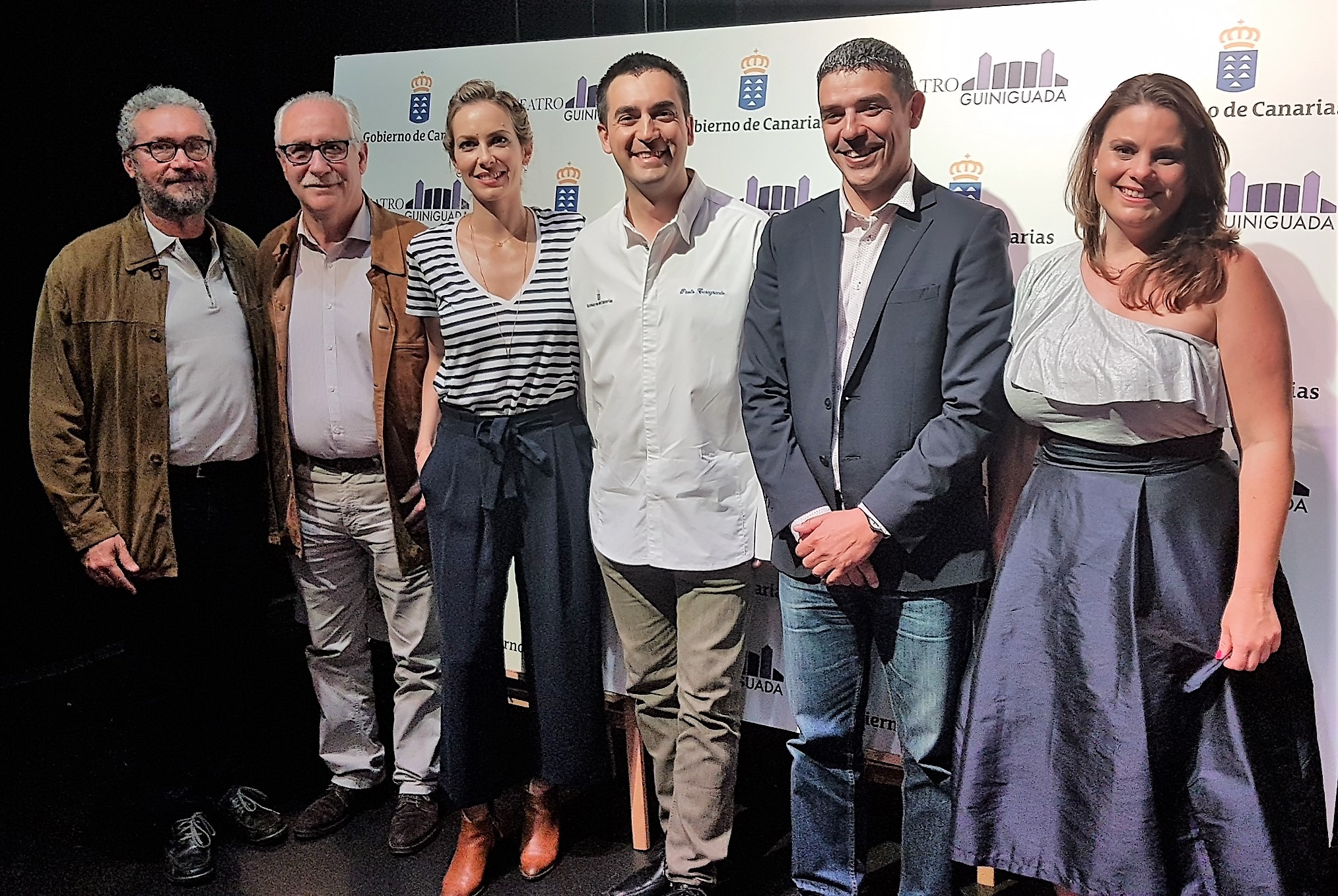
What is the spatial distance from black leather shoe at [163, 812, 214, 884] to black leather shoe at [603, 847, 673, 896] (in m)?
1.11

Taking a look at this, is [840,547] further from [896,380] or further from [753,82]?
[753,82]

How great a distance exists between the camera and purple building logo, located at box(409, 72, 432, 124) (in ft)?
11.0

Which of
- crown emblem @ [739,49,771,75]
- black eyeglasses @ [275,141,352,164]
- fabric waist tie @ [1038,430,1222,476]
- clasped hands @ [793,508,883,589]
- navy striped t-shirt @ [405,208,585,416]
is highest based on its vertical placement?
crown emblem @ [739,49,771,75]

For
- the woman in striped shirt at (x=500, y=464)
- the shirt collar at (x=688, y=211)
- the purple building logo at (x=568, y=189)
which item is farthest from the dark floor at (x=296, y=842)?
the purple building logo at (x=568, y=189)

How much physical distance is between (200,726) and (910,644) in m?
2.02

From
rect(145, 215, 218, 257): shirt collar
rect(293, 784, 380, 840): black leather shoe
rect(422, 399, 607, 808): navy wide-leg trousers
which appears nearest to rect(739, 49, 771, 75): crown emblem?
rect(422, 399, 607, 808): navy wide-leg trousers

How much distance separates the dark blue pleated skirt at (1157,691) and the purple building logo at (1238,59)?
715mm

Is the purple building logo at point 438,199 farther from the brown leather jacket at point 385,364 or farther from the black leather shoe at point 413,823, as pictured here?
the black leather shoe at point 413,823

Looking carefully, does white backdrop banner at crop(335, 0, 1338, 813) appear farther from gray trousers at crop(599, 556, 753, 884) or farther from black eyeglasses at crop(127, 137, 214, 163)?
black eyeglasses at crop(127, 137, 214, 163)

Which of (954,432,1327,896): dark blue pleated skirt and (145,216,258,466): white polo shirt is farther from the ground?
(145,216,258,466): white polo shirt

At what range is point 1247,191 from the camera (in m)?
2.24

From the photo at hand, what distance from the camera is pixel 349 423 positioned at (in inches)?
118

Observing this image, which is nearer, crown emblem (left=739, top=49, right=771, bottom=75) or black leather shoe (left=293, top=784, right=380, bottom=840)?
crown emblem (left=739, top=49, right=771, bottom=75)

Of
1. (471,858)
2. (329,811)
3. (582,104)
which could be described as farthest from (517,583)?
(582,104)
